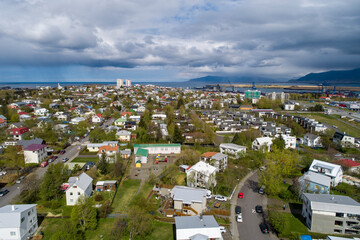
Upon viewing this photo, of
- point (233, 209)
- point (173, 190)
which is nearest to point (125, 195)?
point (173, 190)

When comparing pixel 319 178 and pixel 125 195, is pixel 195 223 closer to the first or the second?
pixel 125 195

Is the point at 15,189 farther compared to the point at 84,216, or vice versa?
the point at 15,189

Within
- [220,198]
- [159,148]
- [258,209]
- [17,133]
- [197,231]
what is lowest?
[258,209]

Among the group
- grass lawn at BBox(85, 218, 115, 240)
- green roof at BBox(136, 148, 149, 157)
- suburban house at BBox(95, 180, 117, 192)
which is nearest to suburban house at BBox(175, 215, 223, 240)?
grass lawn at BBox(85, 218, 115, 240)

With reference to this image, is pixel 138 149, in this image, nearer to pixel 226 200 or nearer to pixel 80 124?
pixel 226 200

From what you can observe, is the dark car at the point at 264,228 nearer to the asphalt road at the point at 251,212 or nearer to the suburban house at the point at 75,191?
the asphalt road at the point at 251,212

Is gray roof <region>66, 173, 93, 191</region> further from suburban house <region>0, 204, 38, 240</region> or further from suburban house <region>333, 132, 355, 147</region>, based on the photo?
suburban house <region>333, 132, 355, 147</region>

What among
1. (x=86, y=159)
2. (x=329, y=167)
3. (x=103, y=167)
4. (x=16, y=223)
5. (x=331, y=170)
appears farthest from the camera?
(x=86, y=159)

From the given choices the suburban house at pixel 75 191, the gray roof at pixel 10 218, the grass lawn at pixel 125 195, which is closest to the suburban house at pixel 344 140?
the grass lawn at pixel 125 195
